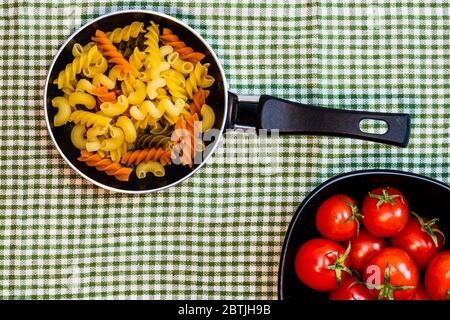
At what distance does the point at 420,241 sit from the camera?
3.25ft

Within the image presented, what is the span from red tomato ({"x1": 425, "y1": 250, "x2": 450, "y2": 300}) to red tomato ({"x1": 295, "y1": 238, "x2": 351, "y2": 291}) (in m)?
0.12

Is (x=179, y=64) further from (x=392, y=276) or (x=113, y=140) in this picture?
(x=392, y=276)

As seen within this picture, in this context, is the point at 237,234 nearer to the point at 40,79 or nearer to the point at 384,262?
the point at 384,262

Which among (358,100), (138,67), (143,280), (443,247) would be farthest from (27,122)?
(443,247)

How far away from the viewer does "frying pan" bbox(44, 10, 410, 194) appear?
1.00m

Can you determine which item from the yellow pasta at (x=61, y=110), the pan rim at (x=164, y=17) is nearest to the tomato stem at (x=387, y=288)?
the pan rim at (x=164, y=17)

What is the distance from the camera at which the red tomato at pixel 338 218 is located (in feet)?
3.19

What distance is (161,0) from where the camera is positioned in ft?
3.54

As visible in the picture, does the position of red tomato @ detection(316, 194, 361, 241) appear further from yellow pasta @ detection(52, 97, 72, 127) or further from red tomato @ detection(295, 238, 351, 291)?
yellow pasta @ detection(52, 97, 72, 127)

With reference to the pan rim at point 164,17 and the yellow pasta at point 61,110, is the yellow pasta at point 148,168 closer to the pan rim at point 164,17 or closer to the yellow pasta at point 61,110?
the pan rim at point 164,17

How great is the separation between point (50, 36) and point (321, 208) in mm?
504

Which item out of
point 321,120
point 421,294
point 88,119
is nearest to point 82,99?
point 88,119
